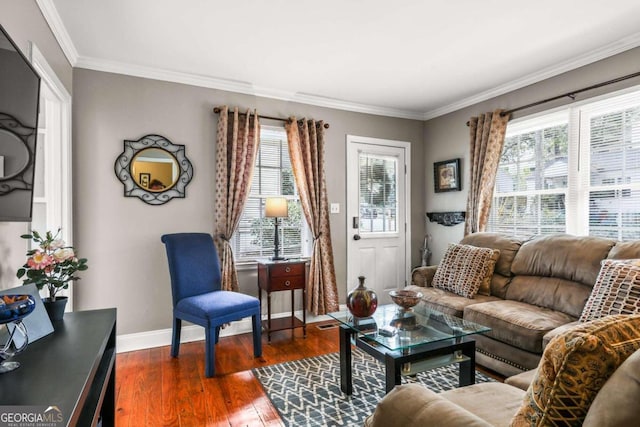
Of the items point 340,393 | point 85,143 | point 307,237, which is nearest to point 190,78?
point 85,143

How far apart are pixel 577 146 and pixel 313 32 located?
2480 millimetres

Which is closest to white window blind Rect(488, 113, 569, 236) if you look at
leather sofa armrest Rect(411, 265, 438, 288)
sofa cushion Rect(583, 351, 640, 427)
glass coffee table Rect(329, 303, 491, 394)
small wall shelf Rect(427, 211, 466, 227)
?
small wall shelf Rect(427, 211, 466, 227)

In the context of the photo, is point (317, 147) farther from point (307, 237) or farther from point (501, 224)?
point (501, 224)

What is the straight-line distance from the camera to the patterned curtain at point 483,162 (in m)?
3.58

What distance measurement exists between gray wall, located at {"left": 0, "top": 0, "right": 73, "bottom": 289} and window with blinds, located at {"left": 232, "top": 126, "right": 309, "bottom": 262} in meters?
1.85

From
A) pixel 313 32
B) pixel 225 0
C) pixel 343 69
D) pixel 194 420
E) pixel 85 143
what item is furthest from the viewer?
pixel 343 69

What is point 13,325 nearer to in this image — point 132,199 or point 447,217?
point 132,199

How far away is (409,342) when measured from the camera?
6.28ft

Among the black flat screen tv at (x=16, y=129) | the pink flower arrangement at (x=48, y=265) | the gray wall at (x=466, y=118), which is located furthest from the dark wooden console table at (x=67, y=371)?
the gray wall at (x=466, y=118)

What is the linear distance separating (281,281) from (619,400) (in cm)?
280

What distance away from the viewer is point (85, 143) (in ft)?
9.62

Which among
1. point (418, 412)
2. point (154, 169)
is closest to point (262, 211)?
point (154, 169)

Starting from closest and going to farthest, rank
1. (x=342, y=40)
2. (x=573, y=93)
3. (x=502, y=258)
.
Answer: (x=342, y=40)
(x=573, y=93)
(x=502, y=258)

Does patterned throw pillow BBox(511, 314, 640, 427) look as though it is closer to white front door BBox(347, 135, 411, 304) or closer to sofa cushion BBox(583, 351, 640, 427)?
sofa cushion BBox(583, 351, 640, 427)
